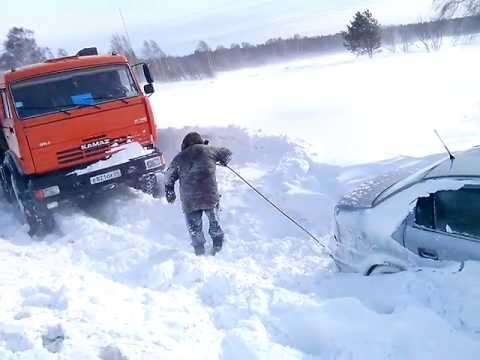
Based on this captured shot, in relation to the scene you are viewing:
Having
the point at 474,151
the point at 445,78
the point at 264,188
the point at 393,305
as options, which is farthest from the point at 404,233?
the point at 445,78

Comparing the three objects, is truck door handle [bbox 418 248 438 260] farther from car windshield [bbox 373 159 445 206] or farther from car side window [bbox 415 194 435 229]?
car windshield [bbox 373 159 445 206]

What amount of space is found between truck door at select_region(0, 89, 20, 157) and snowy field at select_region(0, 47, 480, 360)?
54.5 inches

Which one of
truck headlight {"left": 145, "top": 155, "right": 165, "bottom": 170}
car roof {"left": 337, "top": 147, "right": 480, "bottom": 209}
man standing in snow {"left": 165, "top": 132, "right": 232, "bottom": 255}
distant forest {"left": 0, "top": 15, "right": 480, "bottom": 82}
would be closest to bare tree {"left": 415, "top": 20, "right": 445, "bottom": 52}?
distant forest {"left": 0, "top": 15, "right": 480, "bottom": 82}

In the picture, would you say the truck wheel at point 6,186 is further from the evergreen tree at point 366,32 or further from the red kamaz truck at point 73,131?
the evergreen tree at point 366,32

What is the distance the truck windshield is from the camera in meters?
8.09

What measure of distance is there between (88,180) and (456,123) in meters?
8.64

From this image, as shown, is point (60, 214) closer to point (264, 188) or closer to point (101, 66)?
point (101, 66)

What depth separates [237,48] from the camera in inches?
4429

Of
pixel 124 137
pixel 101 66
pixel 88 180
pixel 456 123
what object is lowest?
pixel 456 123

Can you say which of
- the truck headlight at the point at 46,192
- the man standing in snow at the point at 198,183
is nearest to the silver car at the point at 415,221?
the man standing in snow at the point at 198,183

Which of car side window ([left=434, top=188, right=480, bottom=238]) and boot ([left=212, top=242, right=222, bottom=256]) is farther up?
car side window ([left=434, top=188, right=480, bottom=238])

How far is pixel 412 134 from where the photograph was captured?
11.4 metres

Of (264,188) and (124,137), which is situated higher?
(124,137)

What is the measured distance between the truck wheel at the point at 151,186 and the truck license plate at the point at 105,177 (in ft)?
2.24
